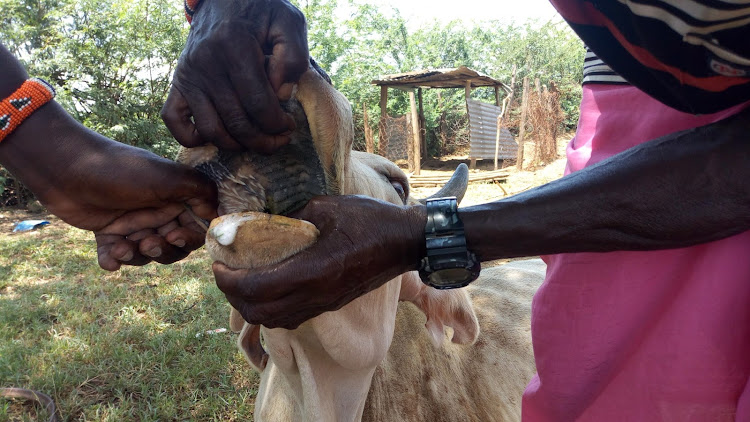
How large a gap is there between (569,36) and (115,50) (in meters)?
28.3

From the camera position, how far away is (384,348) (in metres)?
1.87

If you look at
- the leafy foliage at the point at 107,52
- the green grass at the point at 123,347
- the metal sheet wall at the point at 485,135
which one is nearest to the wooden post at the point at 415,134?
the metal sheet wall at the point at 485,135

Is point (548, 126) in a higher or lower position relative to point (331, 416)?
lower

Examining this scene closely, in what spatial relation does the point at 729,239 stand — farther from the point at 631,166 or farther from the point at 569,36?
the point at 569,36

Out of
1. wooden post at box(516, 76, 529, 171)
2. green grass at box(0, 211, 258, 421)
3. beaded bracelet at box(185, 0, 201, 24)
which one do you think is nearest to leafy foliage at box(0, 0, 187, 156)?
green grass at box(0, 211, 258, 421)

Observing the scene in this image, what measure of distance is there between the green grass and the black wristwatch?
102 inches

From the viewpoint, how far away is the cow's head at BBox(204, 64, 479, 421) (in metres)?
1.21

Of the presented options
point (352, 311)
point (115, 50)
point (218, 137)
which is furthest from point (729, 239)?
point (115, 50)

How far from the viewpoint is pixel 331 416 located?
1801 mm

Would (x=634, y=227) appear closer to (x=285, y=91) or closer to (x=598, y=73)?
(x=598, y=73)

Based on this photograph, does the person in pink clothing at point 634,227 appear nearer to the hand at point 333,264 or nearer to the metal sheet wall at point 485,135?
the hand at point 333,264

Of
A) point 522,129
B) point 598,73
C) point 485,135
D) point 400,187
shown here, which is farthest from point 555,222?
point 485,135

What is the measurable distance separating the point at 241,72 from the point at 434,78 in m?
17.0

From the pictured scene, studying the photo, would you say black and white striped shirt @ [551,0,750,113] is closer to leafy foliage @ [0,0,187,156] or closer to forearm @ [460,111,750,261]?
forearm @ [460,111,750,261]
